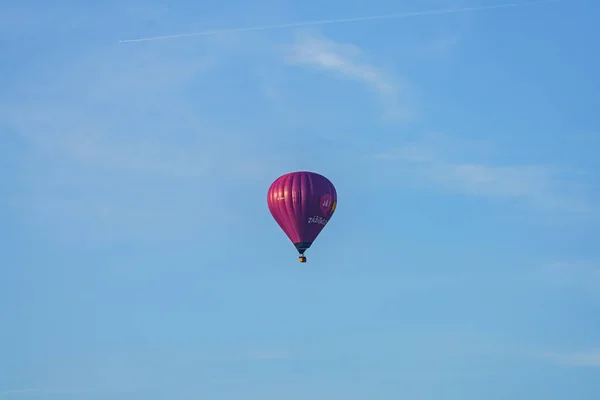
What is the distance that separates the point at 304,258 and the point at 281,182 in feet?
20.2

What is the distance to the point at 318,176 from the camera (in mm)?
100812

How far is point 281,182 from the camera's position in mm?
100500

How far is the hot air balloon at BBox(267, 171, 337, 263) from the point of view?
326ft

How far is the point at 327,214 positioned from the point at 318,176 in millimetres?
3027

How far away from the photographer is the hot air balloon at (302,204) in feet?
326

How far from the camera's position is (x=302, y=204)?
99500 millimetres

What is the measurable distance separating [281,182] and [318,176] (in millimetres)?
2891

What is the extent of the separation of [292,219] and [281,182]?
3.00 meters

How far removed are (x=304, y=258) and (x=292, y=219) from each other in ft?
11.3

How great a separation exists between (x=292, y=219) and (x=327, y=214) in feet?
9.81

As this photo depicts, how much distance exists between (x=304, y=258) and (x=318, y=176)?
6.43 metres

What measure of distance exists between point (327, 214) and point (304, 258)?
3.83 meters

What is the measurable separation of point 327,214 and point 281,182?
14.3 ft

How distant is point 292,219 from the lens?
9994 centimetres
